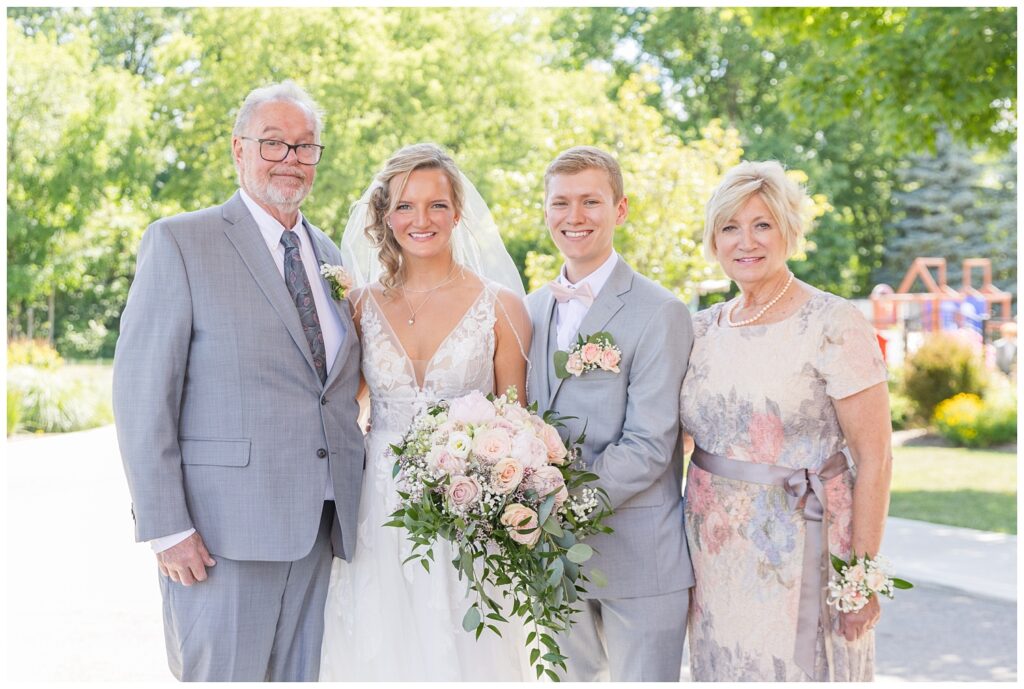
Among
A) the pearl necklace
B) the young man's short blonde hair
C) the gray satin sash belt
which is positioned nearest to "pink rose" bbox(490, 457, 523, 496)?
the gray satin sash belt

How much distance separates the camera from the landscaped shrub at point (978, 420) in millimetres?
15328

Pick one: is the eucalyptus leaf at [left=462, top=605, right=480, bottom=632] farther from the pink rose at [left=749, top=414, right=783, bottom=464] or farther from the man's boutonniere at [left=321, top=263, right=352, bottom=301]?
the man's boutonniere at [left=321, top=263, right=352, bottom=301]

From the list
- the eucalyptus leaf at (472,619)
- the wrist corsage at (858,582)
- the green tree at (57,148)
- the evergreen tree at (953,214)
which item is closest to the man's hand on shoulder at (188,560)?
the eucalyptus leaf at (472,619)

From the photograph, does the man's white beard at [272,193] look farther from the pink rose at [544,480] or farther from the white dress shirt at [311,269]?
the pink rose at [544,480]

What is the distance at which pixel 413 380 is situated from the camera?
3.78m

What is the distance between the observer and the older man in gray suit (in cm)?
337

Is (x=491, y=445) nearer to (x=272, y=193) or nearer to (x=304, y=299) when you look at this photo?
(x=304, y=299)

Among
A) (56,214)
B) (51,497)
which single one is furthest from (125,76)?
(51,497)

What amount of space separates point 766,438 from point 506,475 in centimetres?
107

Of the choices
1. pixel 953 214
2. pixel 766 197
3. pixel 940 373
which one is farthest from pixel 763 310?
pixel 953 214

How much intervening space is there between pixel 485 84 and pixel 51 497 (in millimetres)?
14377

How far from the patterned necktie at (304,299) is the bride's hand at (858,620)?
2175 mm

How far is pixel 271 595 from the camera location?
11.6 ft

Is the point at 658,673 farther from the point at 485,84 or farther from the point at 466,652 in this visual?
the point at 485,84
